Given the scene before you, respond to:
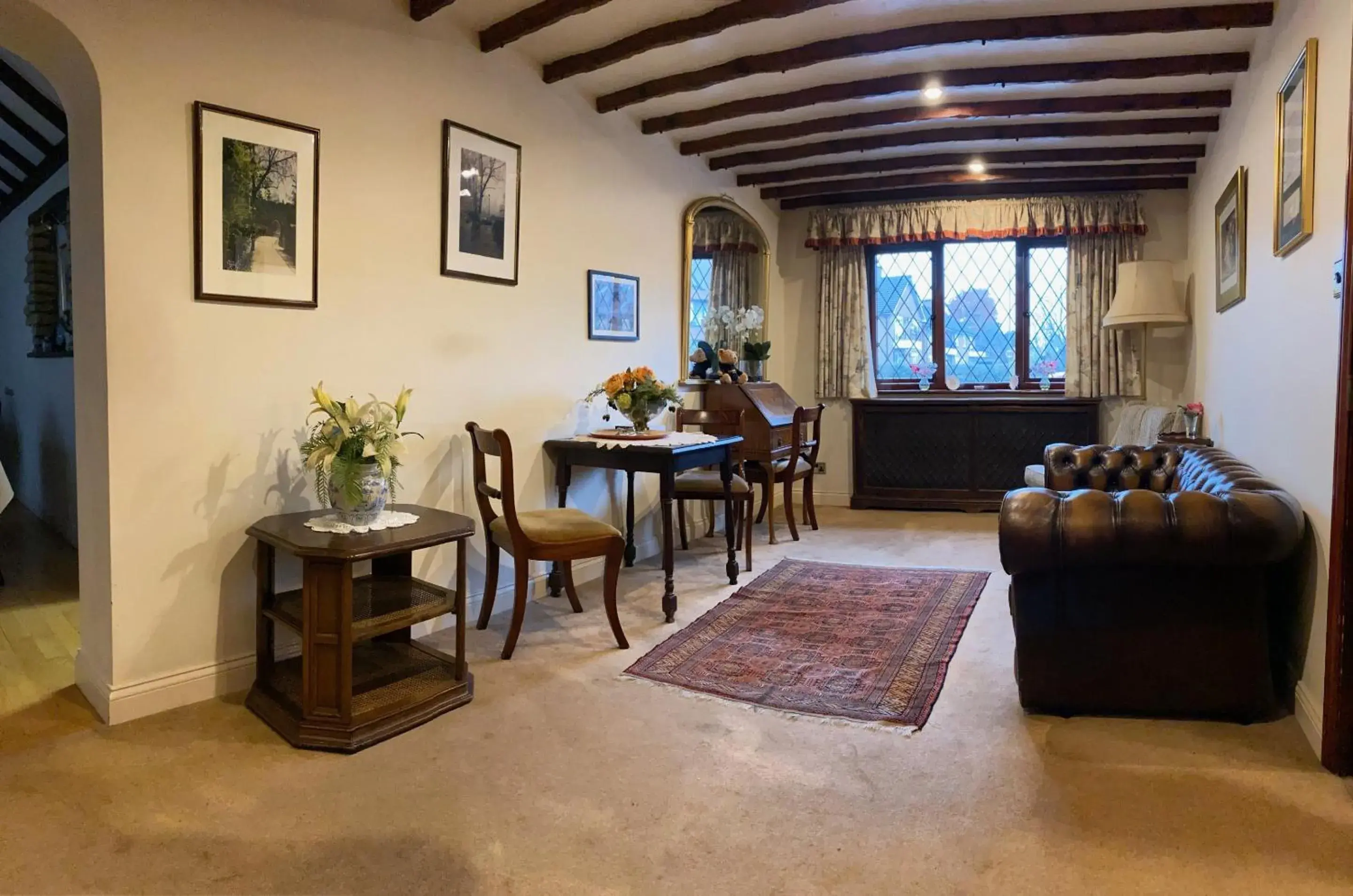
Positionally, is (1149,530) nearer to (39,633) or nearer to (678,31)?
(678,31)

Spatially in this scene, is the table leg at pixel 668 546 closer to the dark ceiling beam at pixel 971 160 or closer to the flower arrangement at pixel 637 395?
the flower arrangement at pixel 637 395

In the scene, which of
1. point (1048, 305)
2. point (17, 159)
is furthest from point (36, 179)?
point (1048, 305)

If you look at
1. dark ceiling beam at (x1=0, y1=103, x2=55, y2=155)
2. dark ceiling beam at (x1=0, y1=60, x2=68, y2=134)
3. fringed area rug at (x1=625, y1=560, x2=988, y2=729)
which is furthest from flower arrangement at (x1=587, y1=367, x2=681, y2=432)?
dark ceiling beam at (x1=0, y1=103, x2=55, y2=155)

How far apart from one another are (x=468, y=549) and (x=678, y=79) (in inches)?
94.0

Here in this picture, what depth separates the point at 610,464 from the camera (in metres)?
3.69

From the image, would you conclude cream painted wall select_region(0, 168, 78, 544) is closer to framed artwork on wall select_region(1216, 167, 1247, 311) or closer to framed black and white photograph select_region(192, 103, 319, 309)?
framed black and white photograph select_region(192, 103, 319, 309)

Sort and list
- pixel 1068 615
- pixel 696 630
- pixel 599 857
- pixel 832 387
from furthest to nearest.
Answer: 1. pixel 832 387
2. pixel 696 630
3. pixel 1068 615
4. pixel 599 857

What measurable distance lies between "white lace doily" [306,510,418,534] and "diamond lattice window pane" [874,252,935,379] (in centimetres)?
470

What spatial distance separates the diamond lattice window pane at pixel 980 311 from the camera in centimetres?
625

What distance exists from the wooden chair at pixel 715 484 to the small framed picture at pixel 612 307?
1.91 ft

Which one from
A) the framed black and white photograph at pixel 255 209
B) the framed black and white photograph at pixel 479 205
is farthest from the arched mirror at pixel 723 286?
the framed black and white photograph at pixel 255 209

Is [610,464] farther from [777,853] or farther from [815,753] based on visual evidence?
[777,853]

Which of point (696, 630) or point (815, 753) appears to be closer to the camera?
→ point (815, 753)

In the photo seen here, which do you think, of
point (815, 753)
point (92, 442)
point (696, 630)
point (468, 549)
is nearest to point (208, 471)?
point (92, 442)
